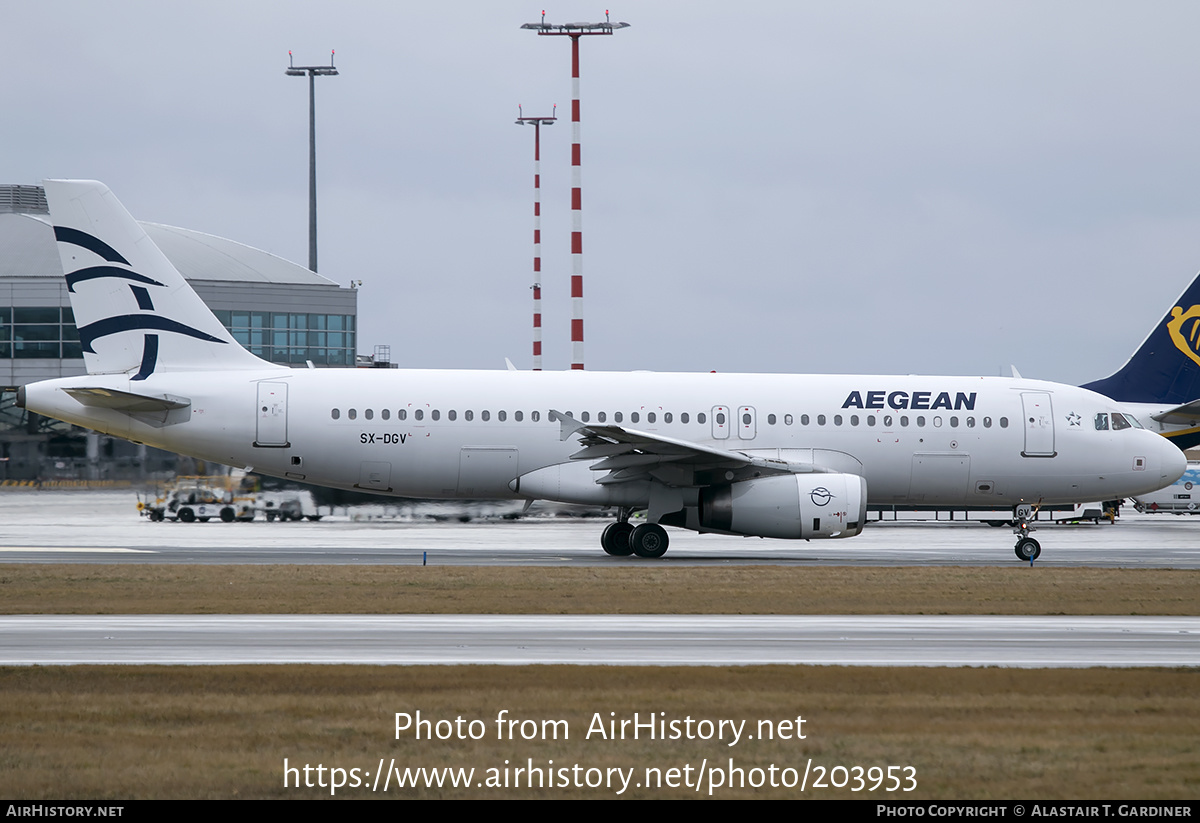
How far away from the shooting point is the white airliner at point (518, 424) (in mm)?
23672

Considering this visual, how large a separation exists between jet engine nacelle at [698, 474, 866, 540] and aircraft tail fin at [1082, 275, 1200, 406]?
11970 millimetres

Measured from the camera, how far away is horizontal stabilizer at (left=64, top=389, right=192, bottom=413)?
77.2 ft

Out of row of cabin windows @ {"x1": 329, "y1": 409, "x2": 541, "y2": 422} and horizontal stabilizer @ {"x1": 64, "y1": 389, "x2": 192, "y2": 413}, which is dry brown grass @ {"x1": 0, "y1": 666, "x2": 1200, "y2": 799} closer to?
row of cabin windows @ {"x1": 329, "y1": 409, "x2": 541, "y2": 422}

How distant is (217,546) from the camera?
26.3 meters

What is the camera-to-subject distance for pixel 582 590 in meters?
17.7

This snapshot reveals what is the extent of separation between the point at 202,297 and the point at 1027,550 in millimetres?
46935

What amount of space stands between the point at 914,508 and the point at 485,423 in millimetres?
9734

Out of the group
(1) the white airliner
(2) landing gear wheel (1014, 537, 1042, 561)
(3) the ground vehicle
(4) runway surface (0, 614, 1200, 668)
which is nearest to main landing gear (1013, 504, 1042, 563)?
(2) landing gear wheel (1014, 537, 1042, 561)

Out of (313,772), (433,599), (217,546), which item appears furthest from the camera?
(217,546)

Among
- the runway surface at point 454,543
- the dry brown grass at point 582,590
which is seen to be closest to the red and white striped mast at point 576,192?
the runway surface at point 454,543

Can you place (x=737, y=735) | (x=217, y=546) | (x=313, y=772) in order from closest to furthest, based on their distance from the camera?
(x=313, y=772), (x=737, y=735), (x=217, y=546)

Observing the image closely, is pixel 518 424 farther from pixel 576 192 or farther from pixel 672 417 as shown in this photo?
pixel 576 192
